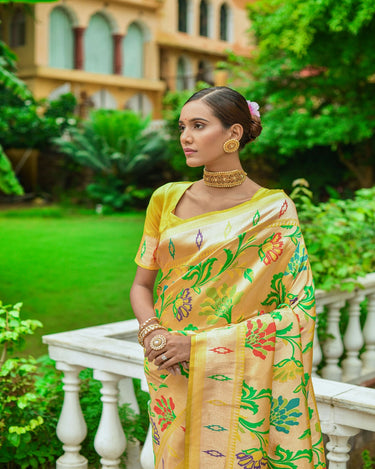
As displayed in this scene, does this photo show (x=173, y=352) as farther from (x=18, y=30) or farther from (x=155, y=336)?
(x=18, y=30)

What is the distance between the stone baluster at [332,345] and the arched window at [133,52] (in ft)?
67.8

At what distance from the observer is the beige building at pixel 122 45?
68.1 feet

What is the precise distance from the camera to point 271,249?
1.66m

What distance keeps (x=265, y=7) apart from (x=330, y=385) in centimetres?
1397

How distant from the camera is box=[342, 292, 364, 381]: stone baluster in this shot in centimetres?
391

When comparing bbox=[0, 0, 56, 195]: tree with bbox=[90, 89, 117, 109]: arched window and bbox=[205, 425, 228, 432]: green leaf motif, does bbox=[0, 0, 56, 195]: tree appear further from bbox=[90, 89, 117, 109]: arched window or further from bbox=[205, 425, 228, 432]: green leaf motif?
bbox=[90, 89, 117, 109]: arched window

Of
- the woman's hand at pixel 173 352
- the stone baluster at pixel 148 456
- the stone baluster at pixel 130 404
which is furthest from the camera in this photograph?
the stone baluster at pixel 130 404

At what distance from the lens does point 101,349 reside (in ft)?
8.30

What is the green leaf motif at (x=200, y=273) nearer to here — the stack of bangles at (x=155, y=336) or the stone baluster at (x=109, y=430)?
the stack of bangles at (x=155, y=336)

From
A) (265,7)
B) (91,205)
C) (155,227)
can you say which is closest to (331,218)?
(155,227)

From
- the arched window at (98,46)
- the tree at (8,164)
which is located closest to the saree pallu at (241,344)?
the tree at (8,164)

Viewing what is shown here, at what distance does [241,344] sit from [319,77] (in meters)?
13.2

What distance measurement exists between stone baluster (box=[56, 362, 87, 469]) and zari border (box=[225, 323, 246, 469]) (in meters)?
1.15

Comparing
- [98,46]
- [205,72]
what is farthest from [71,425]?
[205,72]
